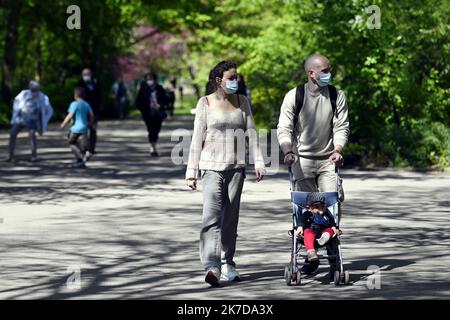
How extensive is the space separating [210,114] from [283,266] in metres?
1.64

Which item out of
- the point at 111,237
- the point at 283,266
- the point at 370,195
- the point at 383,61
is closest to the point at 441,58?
the point at 383,61

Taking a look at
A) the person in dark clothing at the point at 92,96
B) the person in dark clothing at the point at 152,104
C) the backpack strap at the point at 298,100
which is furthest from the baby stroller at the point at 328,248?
the person in dark clothing at the point at 152,104

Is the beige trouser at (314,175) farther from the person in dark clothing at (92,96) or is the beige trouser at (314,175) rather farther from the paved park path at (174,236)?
the person in dark clothing at (92,96)

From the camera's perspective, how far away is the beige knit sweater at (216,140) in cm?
1114

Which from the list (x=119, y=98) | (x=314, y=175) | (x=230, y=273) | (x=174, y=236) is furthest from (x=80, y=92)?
(x=119, y=98)

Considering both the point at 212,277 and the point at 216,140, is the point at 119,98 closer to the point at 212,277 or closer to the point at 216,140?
the point at 216,140

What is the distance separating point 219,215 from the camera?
36.4ft

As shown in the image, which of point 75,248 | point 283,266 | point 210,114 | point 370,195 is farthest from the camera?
point 370,195

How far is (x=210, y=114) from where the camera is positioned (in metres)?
11.2

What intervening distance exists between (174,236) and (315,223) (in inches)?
140

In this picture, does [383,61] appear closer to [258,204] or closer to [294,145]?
[258,204]

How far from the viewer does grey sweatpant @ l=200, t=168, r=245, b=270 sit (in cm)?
1099

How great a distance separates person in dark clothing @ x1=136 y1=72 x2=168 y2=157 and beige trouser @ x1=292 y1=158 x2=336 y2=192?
1717 centimetres

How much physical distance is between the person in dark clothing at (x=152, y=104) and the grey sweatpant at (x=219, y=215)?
1727 cm
